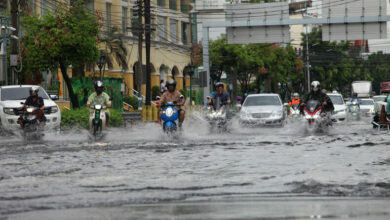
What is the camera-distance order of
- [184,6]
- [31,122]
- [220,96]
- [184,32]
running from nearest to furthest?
[31,122] < [220,96] < [184,6] < [184,32]

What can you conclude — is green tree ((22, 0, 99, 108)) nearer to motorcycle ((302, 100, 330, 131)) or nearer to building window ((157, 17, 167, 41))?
motorcycle ((302, 100, 330, 131))

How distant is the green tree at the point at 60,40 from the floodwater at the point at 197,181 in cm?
1764

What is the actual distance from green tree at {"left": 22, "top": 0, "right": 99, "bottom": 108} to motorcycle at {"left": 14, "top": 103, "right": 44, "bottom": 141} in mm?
12379

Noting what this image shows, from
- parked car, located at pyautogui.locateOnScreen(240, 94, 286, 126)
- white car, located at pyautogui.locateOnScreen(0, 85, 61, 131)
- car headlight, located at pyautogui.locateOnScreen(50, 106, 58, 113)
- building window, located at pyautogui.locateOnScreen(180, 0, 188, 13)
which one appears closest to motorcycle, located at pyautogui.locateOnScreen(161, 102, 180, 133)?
white car, located at pyautogui.locateOnScreen(0, 85, 61, 131)

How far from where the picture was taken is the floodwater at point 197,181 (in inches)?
283

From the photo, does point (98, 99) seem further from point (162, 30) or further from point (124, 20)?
point (162, 30)

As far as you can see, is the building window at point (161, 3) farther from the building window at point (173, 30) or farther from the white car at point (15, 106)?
the white car at point (15, 106)

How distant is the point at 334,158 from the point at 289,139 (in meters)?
6.06

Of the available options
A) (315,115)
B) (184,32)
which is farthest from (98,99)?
(184,32)

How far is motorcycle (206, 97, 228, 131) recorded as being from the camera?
24.4 metres

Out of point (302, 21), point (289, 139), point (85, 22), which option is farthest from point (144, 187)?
point (302, 21)

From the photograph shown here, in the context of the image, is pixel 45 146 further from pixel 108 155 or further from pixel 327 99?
pixel 327 99

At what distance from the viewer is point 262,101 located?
29500mm

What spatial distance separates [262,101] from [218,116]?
544 cm
